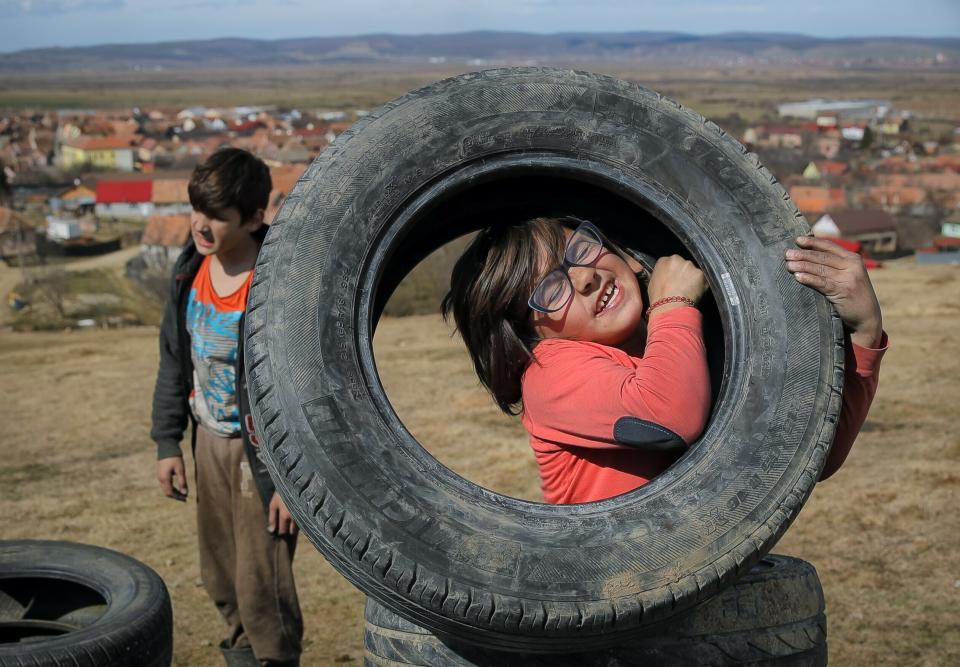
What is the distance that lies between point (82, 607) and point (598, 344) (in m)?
2.60

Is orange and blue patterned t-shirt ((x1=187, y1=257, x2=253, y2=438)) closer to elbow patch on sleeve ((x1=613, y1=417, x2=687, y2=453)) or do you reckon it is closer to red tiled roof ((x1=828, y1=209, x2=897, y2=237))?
elbow patch on sleeve ((x1=613, y1=417, x2=687, y2=453))

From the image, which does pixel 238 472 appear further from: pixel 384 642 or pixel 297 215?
pixel 297 215

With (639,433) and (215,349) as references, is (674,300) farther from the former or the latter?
(215,349)

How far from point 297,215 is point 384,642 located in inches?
41.5

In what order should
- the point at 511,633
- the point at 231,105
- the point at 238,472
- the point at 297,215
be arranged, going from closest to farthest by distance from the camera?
the point at 511,633, the point at 297,215, the point at 238,472, the point at 231,105

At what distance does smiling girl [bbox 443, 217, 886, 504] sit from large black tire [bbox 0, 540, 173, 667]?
5.60ft

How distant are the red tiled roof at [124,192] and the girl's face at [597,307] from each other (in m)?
56.1

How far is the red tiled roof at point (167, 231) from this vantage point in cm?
3375

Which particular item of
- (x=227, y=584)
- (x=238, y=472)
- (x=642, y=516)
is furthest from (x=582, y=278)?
(x=227, y=584)

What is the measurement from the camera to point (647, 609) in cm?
207

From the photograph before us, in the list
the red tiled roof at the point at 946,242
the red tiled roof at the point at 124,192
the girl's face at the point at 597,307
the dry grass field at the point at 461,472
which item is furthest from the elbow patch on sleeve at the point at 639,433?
the red tiled roof at the point at 124,192

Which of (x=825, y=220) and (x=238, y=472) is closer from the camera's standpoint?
(x=238, y=472)

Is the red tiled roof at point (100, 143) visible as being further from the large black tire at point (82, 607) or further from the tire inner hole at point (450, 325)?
the large black tire at point (82, 607)

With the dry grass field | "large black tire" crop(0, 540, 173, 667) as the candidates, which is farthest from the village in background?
the dry grass field
